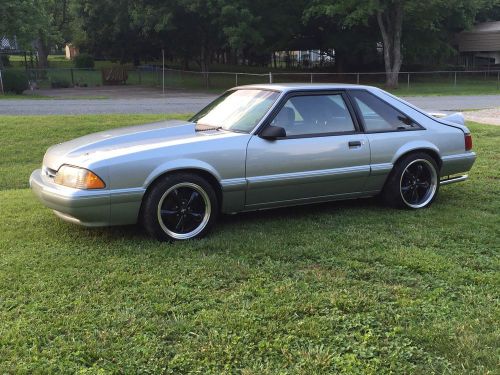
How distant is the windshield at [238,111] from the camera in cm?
Result: 534

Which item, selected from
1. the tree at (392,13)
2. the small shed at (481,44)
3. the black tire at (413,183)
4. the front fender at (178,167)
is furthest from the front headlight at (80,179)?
the small shed at (481,44)

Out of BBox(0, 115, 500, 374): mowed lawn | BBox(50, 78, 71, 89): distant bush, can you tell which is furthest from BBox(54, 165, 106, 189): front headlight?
BBox(50, 78, 71, 89): distant bush

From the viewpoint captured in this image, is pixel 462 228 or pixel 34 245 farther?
pixel 462 228

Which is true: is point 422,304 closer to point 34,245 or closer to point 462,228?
point 462,228

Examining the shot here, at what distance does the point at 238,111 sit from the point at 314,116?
776 mm

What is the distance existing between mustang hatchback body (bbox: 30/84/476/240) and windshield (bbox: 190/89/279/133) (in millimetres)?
15

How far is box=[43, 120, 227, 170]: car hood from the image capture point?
4742 mm

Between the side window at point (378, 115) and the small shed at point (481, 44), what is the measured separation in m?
43.5

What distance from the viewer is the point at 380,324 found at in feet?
11.0

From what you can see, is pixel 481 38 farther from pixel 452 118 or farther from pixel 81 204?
pixel 81 204

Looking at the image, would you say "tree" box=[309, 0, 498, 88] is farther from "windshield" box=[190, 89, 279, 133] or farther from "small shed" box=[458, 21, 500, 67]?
"windshield" box=[190, 89, 279, 133]

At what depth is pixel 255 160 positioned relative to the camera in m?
5.06

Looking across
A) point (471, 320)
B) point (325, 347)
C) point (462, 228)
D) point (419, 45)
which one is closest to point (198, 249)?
point (325, 347)

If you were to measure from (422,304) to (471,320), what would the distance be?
1.09 ft
